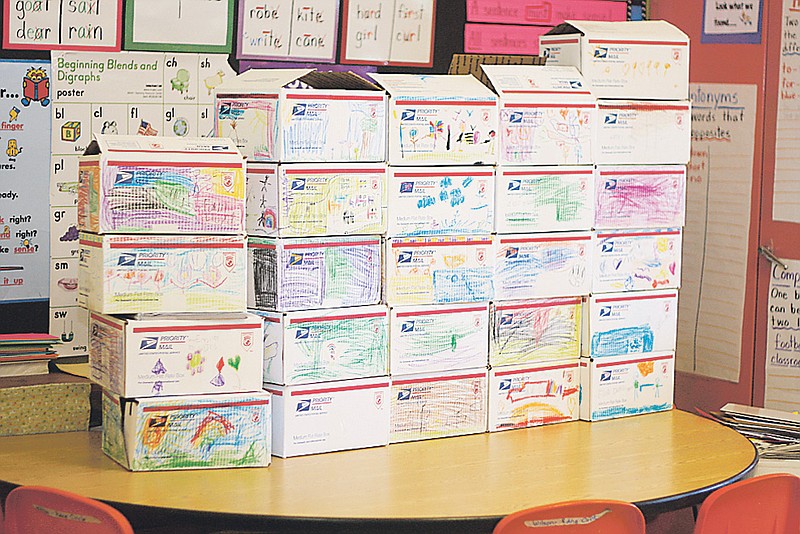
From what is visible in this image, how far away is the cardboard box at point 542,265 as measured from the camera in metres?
2.74

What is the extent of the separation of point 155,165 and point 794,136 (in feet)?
6.95

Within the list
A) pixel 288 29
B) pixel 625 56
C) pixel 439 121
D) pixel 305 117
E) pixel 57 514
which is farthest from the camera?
pixel 288 29

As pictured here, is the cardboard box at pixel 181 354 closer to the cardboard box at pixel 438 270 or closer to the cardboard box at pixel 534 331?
the cardboard box at pixel 438 270

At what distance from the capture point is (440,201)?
2.64 meters

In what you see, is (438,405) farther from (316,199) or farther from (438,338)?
(316,199)

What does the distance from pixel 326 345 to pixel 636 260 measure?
2.91 ft

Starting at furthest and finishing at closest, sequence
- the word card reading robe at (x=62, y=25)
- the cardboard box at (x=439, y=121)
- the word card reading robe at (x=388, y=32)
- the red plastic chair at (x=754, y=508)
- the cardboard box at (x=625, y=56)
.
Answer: the word card reading robe at (x=388, y=32) < the word card reading robe at (x=62, y=25) < the cardboard box at (x=625, y=56) < the cardboard box at (x=439, y=121) < the red plastic chair at (x=754, y=508)

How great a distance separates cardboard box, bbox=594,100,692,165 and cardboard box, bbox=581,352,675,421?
51 cm

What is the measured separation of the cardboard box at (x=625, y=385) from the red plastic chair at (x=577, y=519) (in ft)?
2.42

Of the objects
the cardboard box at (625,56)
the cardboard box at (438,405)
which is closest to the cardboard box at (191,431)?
the cardboard box at (438,405)

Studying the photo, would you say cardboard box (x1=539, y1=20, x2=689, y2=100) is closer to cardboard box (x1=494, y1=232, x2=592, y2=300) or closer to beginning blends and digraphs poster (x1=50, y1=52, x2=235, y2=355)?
→ cardboard box (x1=494, y1=232, x2=592, y2=300)

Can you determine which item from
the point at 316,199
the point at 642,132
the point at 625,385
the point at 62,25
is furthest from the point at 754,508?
the point at 62,25

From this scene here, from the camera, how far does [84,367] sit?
3.14 metres

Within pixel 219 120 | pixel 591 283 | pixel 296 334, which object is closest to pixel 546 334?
pixel 591 283
